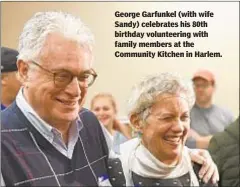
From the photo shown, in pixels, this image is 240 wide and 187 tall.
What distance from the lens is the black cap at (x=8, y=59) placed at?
1200mm

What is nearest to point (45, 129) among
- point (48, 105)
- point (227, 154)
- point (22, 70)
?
point (48, 105)

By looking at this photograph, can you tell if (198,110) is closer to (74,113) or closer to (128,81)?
(128,81)

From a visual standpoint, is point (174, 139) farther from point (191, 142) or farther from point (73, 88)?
point (73, 88)

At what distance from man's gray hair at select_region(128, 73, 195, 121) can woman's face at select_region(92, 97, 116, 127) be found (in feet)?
0.19

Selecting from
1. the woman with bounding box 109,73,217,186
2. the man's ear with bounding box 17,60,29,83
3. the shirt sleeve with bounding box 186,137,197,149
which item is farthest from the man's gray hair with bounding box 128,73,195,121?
the man's ear with bounding box 17,60,29,83

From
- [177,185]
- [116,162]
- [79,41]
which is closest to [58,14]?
[79,41]

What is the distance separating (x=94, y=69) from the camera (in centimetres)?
125

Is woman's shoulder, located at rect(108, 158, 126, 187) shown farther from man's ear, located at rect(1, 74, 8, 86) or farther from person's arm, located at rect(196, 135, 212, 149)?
man's ear, located at rect(1, 74, 8, 86)

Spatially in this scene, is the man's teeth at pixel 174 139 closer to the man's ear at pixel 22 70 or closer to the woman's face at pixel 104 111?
the woman's face at pixel 104 111

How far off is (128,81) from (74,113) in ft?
0.61

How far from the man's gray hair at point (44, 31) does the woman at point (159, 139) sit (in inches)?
9.3

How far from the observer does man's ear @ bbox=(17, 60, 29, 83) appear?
1.18 m

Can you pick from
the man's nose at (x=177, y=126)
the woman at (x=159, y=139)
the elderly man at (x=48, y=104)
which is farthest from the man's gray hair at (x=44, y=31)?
the man's nose at (x=177, y=126)

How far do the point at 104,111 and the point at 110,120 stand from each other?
3 centimetres
